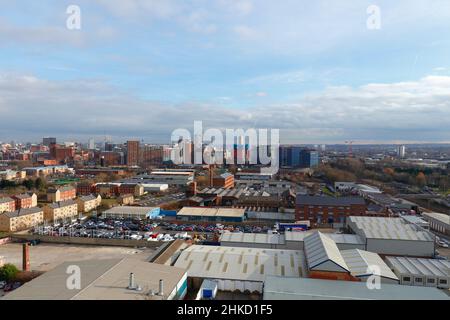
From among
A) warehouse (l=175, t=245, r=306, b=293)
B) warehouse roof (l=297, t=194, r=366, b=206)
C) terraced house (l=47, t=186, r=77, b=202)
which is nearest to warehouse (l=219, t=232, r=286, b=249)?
warehouse (l=175, t=245, r=306, b=293)

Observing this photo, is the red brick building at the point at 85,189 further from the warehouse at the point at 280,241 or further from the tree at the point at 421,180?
the tree at the point at 421,180

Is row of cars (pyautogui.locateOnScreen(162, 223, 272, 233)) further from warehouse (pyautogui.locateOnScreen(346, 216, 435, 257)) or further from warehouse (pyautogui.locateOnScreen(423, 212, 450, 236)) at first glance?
warehouse (pyautogui.locateOnScreen(423, 212, 450, 236))

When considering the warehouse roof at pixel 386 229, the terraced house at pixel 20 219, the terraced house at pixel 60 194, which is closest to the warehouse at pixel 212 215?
the warehouse roof at pixel 386 229

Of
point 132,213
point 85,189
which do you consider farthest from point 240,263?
point 85,189
